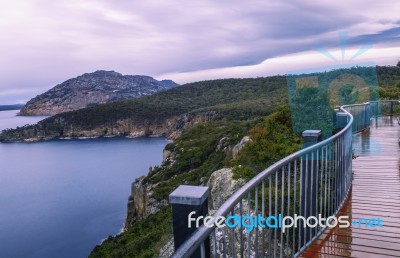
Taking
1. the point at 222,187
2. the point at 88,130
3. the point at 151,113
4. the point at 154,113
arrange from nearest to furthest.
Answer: the point at 222,187, the point at 154,113, the point at 151,113, the point at 88,130

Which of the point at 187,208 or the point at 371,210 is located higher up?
the point at 187,208

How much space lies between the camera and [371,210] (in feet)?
15.2

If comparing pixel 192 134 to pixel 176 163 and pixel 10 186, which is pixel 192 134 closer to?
pixel 176 163

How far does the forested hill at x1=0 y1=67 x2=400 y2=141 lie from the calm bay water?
695 centimetres

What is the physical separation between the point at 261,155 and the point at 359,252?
8219mm

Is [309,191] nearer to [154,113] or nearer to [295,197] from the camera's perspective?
[295,197]

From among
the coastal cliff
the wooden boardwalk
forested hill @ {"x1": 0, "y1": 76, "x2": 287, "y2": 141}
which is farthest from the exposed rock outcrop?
the coastal cliff

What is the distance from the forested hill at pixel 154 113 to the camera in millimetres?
95250

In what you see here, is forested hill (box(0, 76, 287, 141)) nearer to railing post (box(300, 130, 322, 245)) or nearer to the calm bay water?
the calm bay water

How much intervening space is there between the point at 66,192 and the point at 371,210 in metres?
67.6

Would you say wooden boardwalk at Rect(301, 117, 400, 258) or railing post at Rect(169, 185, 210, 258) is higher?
railing post at Rect(169, 185, 210, 258)

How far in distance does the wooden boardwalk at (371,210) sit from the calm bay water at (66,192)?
38799 mm

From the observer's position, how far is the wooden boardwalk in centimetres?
349

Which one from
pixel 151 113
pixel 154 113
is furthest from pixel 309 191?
pixel 151 113
